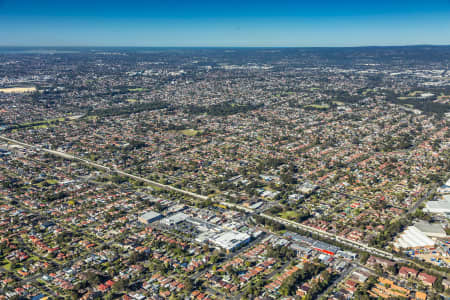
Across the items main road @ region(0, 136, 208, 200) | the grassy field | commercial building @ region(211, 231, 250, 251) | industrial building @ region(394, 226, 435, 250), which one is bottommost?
main road @ region(0, 136, 208, 200)

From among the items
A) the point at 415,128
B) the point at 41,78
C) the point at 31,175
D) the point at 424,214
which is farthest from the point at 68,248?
the point at 41,78

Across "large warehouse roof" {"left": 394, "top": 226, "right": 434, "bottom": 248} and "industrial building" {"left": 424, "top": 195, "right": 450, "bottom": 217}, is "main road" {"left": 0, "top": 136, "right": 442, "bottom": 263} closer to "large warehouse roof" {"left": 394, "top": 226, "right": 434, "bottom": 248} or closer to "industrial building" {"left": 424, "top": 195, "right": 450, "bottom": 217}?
"large warehouse roof" {"left": 394, "top": 226, "right": 434, "bottom": 248}

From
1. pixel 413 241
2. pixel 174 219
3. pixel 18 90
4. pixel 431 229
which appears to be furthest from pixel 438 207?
pixel 18 90

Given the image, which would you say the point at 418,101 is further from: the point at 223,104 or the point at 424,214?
the point at 424,214

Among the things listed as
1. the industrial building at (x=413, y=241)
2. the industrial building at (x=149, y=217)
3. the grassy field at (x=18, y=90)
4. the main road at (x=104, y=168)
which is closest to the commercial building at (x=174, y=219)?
the industrial building at (x=149, y=217)

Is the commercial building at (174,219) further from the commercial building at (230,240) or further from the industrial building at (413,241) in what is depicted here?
the industrial building at (413,241)

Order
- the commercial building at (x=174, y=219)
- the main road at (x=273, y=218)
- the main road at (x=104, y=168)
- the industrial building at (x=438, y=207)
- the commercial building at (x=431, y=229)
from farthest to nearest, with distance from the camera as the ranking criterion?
the main road at (x=104, y=168), the industrial building at (x=438, y=207), the commercial building at (x=174, y=219), the commercial building at (x=431, y=229), the main road at (x=273, y=218)

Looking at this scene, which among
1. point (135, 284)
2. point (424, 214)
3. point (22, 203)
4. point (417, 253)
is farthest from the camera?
point (22, 203)

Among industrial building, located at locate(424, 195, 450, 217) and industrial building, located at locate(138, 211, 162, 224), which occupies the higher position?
industrial building, located at locate(424, 195, 450, 217)

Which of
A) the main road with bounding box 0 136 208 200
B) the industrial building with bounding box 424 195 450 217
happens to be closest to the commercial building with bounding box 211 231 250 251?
the main road with bounding box 0 136 208 200

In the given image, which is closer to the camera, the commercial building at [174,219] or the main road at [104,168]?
the commercial building at [174,219]

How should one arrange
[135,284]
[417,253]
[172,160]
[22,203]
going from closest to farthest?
[135,284] < [417,253] < [22,203] < [172,160]
